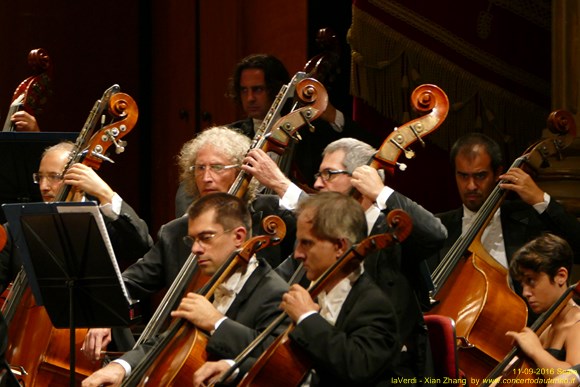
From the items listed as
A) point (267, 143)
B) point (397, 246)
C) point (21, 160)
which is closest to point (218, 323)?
point (397, 246)

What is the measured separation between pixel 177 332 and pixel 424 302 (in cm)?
74

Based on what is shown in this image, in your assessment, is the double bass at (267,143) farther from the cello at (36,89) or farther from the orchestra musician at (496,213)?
the cello at (36,89)

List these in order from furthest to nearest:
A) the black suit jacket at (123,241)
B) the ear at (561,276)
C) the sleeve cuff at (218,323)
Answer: the black suit jacket at (123,241)
the ear at (561,276)
the sleeve cuff at (218,323)

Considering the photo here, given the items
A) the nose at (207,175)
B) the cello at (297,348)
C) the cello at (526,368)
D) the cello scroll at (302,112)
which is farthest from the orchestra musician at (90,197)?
the cello at (526,368)

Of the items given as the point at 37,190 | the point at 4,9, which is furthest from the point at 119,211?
the point at 4,9

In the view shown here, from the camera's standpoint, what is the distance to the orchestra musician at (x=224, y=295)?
3.29 meters

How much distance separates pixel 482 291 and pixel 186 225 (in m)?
1.01

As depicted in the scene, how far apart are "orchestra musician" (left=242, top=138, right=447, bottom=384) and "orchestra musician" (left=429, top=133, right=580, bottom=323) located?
70 cm

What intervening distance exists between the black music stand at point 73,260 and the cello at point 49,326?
1.25ft

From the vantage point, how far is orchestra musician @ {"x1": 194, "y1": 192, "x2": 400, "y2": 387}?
9.80ft

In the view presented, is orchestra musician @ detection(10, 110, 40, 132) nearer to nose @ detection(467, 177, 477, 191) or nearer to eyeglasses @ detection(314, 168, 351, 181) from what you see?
eyeglasses @ detection(314, 168, 351, 181)

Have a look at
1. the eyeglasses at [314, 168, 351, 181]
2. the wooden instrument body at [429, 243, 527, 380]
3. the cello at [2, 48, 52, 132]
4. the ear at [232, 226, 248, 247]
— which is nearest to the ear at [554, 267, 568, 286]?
the wooden instrument body at [429, 243, 527, 380]

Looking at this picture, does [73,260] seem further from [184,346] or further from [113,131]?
[113,131]

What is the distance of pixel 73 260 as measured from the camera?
11.9 ft
